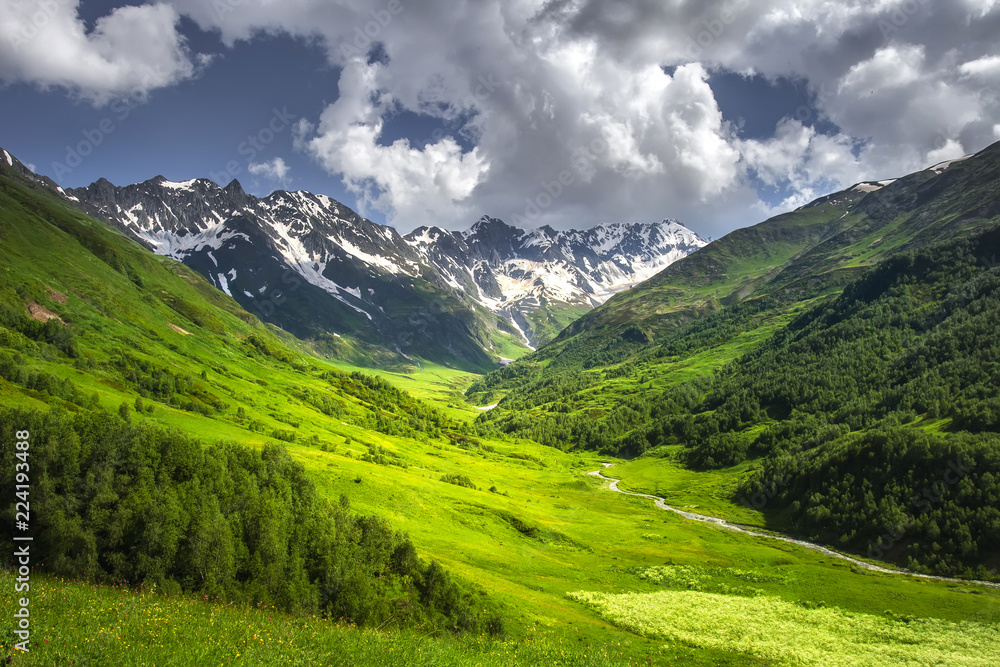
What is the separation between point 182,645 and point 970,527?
15245cm

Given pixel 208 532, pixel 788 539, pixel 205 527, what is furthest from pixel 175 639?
pixel 788 539

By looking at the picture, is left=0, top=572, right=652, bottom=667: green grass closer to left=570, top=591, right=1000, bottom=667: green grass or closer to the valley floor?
the valley floor

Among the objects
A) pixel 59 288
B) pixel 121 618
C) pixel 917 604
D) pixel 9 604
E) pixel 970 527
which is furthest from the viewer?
pixel 59 288

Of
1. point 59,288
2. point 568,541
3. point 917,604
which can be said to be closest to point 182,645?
point 568,541

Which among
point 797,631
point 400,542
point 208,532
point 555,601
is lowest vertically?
point 797,631

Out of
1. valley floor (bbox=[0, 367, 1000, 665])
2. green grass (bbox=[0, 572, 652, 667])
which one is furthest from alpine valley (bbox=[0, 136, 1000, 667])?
valley floor (bbox=[0, 367, 1000, 665])

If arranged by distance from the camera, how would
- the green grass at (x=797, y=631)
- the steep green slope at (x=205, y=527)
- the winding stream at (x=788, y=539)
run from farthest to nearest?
the winding stream at (x=788, y=539), the green grass at (x=797, y=631), the steep green slope at (x=205, y=527)

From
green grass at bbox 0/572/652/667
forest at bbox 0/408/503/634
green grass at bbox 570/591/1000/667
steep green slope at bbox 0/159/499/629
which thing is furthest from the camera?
green grass at bbox 570/591/1000/667

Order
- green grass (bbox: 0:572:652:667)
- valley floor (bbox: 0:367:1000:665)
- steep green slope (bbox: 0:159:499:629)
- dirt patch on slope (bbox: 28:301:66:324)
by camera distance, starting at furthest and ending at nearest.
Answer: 1. dirt patch on slope (bbox: 28:301:66:324)
2. steep green slope (bbox: 0:159:499:629)
3. valley floor (bbox: 0:367:1000:665)
4. green grass (bbox: 0:572:652:667)

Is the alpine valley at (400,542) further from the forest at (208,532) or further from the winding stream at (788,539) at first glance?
the winding stream at (788,539)

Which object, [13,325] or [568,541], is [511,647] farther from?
[13,325]

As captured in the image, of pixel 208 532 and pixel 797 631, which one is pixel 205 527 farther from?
pixel 797 631

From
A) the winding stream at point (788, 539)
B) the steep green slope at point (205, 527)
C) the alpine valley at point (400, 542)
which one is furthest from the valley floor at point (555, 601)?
the steep green slope at point (205, 527)

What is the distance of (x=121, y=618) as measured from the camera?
70.1 feet
